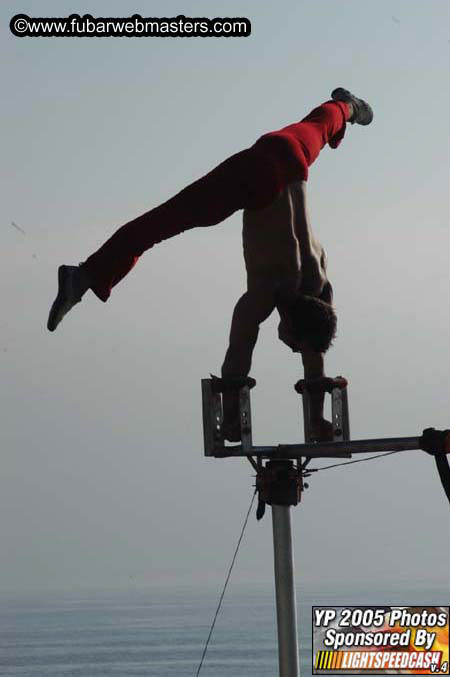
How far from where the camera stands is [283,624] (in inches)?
442

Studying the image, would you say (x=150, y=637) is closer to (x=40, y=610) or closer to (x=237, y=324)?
(x=40, y=610)

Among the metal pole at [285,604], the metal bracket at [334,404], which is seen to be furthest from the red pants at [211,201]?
the metal pole at [285,604]

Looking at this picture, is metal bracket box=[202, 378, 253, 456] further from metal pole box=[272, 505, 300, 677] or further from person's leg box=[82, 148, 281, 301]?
person's leg box=[82, 148, 281, 301]

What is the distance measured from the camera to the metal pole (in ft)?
36.7

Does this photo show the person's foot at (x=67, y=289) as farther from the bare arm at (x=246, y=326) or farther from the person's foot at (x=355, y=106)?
the person's foot at (x=355, y=106)

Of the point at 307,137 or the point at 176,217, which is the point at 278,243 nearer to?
the point at 176,217

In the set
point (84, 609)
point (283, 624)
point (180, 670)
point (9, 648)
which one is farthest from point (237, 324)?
point (84, 609)

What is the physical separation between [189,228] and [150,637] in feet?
192

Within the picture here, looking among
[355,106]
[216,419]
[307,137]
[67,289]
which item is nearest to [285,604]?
[216,419]

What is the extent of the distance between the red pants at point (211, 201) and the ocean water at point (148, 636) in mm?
39384

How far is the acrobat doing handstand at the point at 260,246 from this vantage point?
36.8 ft

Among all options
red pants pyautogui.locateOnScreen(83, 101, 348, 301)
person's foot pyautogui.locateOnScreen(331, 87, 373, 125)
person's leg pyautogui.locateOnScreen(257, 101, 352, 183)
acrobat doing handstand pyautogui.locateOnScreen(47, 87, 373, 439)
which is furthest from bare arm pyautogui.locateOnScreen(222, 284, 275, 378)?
person's foot pyautogui.locateOnScreen(331, 87, 373, 125)

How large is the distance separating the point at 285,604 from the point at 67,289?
8.19 ft

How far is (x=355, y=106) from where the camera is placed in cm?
1270
